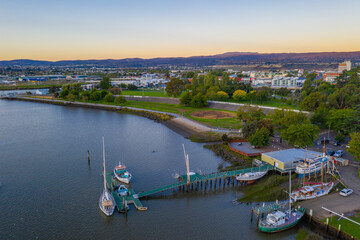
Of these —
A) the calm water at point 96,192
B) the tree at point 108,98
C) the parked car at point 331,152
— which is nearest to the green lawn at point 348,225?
the calm water at point 96,192

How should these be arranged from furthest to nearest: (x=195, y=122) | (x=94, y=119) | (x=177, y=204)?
(x=94, y=119) < (x=195, y=122) < (x=177, y=204)

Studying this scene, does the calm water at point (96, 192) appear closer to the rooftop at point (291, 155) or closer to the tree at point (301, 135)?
the rooftop at point (291, 155)

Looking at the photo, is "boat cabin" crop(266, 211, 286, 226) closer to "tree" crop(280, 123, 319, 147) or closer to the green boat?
the green boat

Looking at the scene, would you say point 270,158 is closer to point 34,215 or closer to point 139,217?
point 139,217

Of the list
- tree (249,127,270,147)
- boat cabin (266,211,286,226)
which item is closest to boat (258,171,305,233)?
boat cabin (266,211,286,226)

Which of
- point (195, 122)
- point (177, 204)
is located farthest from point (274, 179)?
point (195, 122)

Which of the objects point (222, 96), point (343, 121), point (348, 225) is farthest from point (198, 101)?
point (348, 225)

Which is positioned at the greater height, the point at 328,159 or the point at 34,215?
the point at 328,159
